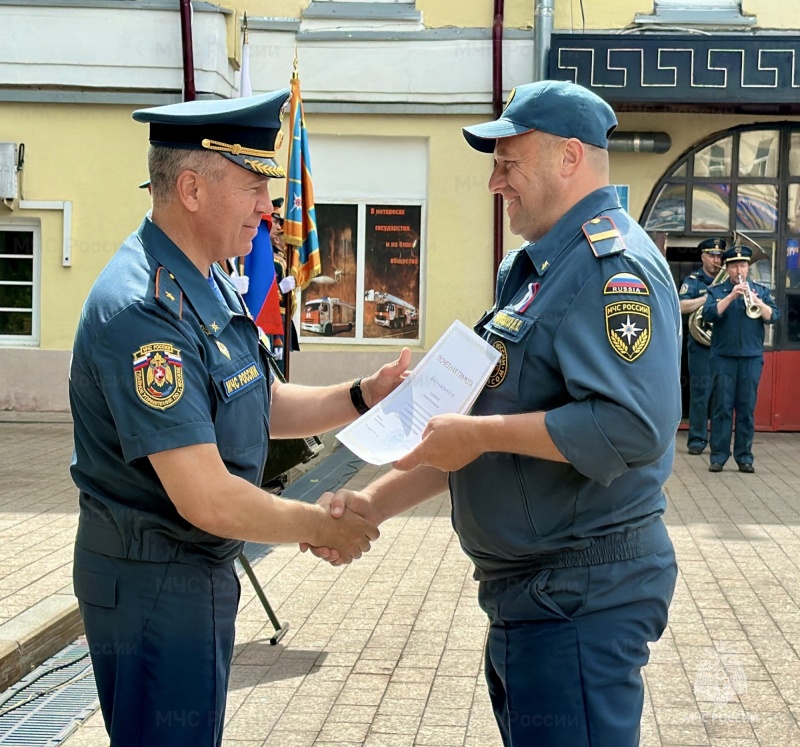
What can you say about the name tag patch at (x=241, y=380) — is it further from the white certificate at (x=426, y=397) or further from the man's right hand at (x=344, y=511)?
the man's right hand at (x=344, y=511)

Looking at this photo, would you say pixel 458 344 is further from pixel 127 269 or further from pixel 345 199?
pixel 345 199

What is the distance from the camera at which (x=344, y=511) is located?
3.23m

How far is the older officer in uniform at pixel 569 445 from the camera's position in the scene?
2551 millimetres

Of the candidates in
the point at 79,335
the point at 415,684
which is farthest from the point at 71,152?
the point at 79,335

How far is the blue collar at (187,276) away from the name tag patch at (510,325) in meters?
0.63

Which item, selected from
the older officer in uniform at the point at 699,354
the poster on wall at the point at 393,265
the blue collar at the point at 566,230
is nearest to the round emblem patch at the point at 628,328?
the blue collar at the point at 566,230

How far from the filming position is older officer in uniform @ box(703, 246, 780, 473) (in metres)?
12.2

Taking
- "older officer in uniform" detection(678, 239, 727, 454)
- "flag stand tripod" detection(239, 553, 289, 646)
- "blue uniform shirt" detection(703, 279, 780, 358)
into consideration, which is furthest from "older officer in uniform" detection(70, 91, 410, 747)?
"older officer in uniform" detection(678, 239, 727, 454)

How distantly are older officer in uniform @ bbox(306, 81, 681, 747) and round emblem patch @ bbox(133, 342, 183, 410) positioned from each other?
1.93ft

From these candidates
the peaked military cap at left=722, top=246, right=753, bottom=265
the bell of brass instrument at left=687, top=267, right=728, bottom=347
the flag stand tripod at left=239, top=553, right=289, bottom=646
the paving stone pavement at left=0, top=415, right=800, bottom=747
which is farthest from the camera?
the bell of brass instrument at left=687, top=267, right=728, bottom=347

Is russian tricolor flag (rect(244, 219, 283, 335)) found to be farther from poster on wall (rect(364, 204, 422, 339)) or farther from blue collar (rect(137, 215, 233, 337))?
poster on wall (rect(364, 204, 422, 339))

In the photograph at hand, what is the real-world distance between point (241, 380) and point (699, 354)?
11.3 meters

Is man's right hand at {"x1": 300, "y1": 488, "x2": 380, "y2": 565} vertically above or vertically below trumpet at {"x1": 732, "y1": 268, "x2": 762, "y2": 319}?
below

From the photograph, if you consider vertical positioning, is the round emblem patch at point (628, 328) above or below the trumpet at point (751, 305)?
below
